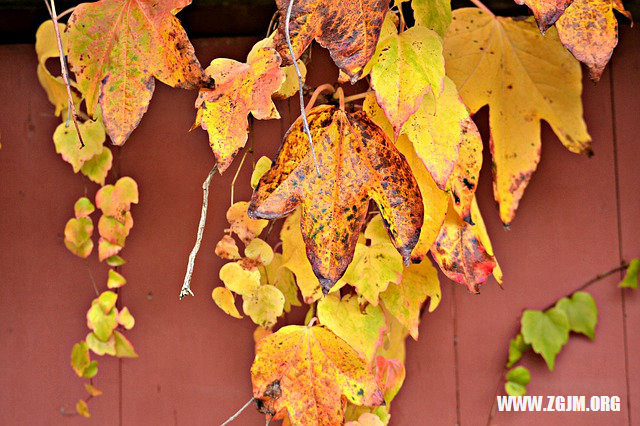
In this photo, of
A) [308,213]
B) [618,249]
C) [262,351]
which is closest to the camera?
[308,213]

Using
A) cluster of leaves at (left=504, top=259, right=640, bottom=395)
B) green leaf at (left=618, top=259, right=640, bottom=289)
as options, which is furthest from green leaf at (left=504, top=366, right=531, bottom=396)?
green leaf at (left=618, top=259, right=640, bottom=289)

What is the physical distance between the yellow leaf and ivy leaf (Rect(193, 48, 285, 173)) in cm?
22

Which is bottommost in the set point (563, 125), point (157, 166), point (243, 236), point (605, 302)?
point (605, 302)

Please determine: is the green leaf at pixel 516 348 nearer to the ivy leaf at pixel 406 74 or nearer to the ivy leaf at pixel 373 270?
the ivy leaf at pixel 373 270

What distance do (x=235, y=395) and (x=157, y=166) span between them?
0.44 meters

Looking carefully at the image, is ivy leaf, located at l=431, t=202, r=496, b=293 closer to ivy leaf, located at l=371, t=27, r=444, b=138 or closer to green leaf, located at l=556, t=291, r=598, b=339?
ivy leaf, located at l=371, t=27, r=444, b=138

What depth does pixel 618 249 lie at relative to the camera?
1.04m

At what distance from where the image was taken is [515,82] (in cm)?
73

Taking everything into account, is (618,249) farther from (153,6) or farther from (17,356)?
(17,356)

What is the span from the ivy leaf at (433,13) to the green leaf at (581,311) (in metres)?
0.64

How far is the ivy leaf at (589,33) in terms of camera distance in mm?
537

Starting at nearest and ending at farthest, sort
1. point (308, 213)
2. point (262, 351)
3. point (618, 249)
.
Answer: point (308, 213), point (262, 351), point (618, 249)

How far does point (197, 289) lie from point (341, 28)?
0.69 meters

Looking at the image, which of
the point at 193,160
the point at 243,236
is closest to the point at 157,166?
the point at 193,160
